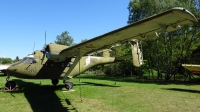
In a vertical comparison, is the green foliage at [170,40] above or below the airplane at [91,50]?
above

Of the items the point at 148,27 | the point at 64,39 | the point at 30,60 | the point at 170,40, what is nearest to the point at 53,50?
the point at 30,60

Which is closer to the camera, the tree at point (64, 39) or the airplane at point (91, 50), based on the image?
the airplane at point (91, 50)

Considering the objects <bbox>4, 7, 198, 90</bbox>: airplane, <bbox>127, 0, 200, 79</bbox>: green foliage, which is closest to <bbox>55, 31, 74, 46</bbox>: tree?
<bbox>127, 0, 200, 79</bbox>: green foliage

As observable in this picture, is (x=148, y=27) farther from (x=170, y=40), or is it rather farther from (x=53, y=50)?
(x=170, y=40)

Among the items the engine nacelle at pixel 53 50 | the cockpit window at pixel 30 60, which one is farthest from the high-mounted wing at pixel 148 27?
the cockpit window at pixel 30 60

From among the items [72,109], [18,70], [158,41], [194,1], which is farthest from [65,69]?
[194,1]

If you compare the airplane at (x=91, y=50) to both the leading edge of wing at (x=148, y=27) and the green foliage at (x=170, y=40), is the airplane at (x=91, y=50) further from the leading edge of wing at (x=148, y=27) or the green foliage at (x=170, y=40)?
the green foliage at (x=170, y=40)

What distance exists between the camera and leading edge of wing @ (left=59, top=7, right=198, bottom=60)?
5175 mm

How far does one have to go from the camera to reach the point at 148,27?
661 cm

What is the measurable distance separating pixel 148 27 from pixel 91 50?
432 cm

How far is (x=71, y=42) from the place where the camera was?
8000cm

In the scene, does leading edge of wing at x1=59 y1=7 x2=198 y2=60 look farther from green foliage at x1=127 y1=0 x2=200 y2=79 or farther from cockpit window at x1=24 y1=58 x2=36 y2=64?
green foliage at x1=127 y1=0 x2=200 y2=79

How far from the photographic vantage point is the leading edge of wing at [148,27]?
5.18 meters

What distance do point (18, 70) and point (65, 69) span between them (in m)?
3.33
